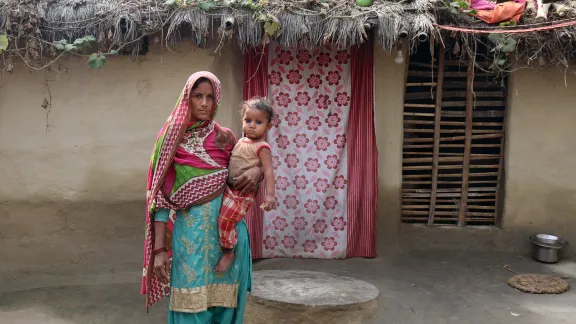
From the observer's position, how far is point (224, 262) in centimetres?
277

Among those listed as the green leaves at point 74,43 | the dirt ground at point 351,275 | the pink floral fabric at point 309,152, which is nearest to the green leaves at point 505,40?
the pink floral fabric at point 309,152

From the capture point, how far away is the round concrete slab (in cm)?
397

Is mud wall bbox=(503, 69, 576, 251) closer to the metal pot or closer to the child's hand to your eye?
the metal pot

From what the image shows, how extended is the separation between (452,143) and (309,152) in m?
1.57

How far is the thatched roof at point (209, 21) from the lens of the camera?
4746mm

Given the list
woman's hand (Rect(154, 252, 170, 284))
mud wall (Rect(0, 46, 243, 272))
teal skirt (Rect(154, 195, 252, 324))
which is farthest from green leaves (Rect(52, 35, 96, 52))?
woman's hand (Rect(154, 252, 170, 284))

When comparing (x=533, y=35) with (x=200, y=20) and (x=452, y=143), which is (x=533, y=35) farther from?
(x=200, y=20)

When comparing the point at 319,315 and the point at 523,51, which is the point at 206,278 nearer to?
the point at 319,315

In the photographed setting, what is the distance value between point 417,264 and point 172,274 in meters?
3.43

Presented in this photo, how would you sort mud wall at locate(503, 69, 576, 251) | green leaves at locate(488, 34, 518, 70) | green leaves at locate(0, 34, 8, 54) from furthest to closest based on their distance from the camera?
1. mud wall at locate(503, 69, 576, 251)
2. green leaves at locate(488, 34, 518, 70)
3. green leaves at locate(0, 34, 8, 54)

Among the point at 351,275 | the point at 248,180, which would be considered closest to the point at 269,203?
the point at 248,180

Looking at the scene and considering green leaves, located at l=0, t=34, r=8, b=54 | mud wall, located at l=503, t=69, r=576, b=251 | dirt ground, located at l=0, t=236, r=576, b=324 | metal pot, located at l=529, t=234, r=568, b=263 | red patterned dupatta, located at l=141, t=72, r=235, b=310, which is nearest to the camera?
red patterned dupatta, located at l=141, t=72, r=235, b=310

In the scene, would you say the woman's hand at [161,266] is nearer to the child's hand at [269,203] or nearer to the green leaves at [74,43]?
the child's hand at [269,203]

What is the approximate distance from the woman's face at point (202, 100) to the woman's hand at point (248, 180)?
0.33 m
